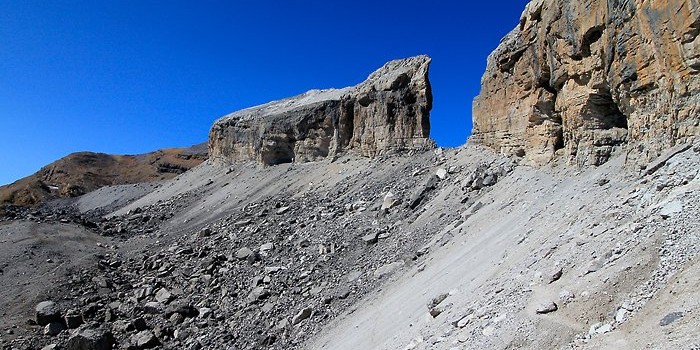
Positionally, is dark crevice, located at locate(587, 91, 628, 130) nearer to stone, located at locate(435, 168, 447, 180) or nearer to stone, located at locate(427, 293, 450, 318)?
stone, located at locate(427, 293, 450, 318)

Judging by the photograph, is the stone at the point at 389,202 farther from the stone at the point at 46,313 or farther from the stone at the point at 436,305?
the stone at the point at 46,313

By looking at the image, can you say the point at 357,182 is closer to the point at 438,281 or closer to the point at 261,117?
the point at 438,281

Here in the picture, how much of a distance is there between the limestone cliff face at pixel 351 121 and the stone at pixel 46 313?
2060cm

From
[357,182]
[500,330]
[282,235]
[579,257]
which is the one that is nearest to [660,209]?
[579,257]

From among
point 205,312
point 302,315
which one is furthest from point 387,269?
point 205,312

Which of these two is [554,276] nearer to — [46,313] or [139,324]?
[139,324]

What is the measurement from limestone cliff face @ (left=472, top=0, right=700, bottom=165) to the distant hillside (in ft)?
249

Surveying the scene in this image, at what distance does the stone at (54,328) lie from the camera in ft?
52.3

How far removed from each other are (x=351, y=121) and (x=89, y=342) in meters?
24.0

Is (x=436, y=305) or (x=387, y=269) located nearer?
(x=436, y=305)

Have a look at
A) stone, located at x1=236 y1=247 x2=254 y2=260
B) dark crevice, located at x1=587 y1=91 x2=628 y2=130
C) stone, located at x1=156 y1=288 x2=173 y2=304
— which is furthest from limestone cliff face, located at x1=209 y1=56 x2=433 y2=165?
stone, located at x1=156 y1=288 x2=173 y2=304

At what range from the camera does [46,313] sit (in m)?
16.7

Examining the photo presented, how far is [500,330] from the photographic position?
7363 mm

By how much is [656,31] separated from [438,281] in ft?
26.4
